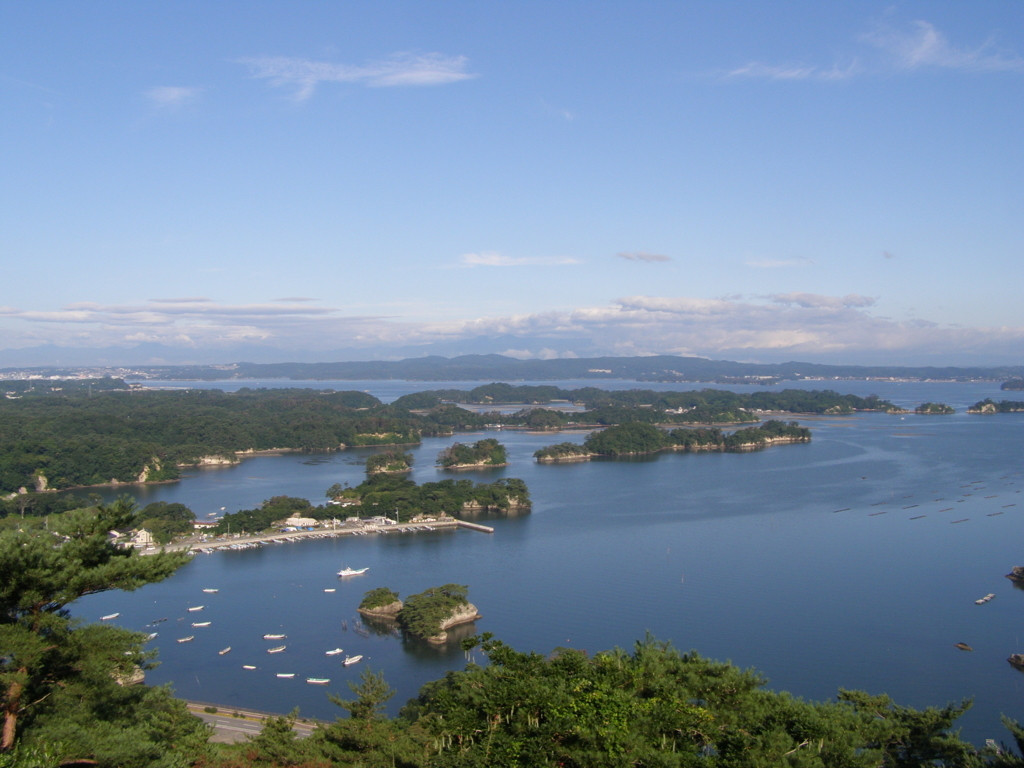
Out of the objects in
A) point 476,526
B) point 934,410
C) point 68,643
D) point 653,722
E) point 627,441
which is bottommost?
point 476,526

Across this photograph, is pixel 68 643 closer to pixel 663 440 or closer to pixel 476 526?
pixel 476 526

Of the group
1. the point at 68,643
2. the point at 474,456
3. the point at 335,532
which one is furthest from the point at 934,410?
the point at 68,643

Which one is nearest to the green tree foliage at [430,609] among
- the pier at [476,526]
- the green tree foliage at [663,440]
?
the pier at [476,526]

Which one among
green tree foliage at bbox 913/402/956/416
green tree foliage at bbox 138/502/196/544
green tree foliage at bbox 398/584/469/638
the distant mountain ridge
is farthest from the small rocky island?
the distant mountain ridge

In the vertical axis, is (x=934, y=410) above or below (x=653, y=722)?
below

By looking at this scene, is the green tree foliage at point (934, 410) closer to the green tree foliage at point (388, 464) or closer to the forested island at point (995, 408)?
the forested island at point (995, 408)

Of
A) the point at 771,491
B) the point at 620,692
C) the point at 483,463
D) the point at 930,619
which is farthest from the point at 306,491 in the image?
the point at 620,692

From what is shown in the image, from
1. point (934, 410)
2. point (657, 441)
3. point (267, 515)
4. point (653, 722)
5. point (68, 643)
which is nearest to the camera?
point (68, 643)
